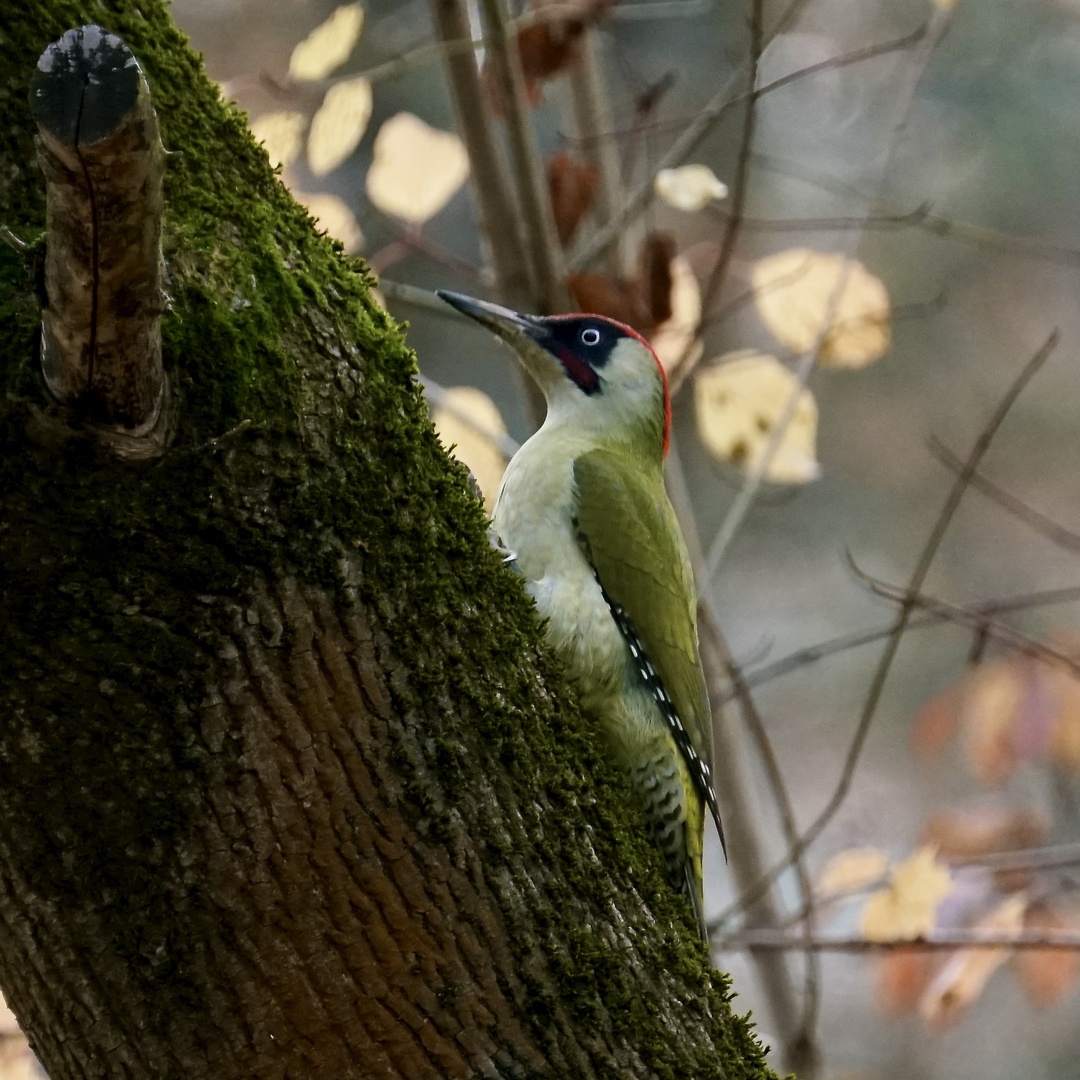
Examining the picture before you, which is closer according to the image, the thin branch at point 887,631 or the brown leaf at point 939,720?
the thin branch at point 887,631

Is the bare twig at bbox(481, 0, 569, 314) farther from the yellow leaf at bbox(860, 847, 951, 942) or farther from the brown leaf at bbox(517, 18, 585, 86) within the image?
the yellow leaf at bbox(860, 847, 951, 942)

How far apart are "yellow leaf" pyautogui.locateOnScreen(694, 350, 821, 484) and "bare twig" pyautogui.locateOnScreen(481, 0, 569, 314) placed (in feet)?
2.10

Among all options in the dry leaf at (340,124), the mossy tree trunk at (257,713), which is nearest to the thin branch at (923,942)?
the mossy tree trunk at (257,713)

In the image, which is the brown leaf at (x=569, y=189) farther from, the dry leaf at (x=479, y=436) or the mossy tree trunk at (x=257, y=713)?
the mossy tree trunk at (x=257, y=713)

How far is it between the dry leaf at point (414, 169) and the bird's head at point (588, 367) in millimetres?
515

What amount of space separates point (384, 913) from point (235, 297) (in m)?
0.84

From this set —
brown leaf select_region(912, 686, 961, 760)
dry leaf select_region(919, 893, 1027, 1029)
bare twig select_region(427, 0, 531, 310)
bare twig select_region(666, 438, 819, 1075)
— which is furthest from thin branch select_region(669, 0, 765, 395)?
dry leaf select_region(919, 893, 1027, 1029)

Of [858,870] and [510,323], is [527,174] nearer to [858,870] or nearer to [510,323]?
[510,323]

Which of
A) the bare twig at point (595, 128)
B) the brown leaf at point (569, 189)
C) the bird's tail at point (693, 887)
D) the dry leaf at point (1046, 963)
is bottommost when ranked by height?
the bird's tail at point (693, 887)

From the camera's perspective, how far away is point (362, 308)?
1.90 meters

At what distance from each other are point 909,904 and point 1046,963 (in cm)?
174

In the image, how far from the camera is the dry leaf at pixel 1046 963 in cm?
437

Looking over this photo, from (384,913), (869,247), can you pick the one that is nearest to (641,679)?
(384,913)

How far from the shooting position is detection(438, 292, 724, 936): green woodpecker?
9.61 ft
